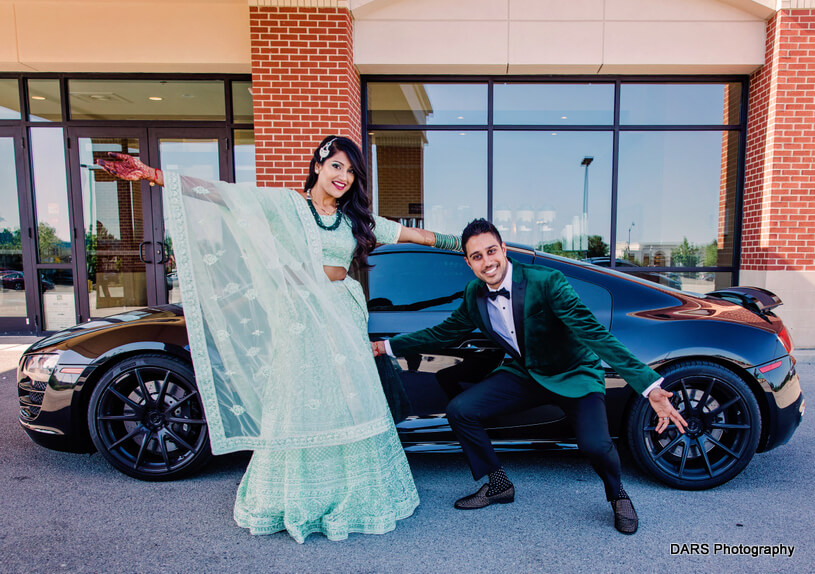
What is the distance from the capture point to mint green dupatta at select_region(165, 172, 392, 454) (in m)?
2.23

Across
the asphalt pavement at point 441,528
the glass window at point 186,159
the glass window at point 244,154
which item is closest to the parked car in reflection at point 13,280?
the glass window at point 186,159

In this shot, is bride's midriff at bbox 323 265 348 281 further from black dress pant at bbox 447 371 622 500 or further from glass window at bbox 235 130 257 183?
glass window at bbox 235 130 257 183

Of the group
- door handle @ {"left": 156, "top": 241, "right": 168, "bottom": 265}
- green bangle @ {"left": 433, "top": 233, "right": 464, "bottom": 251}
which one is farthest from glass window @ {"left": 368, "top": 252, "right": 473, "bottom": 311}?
door handle @ {"left": 156, "top": 241, "right": 168, "bottom": 265}

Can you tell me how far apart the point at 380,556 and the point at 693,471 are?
1.82 m

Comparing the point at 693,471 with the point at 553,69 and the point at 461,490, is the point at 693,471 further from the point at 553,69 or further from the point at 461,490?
the point at 553,69

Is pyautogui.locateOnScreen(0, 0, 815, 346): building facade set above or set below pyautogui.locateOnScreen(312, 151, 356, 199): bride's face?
above

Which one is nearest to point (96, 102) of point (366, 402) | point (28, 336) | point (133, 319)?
point (28, 336)

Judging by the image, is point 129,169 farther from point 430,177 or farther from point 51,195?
point 51,195

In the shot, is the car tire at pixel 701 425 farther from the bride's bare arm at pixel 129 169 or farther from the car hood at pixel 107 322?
the car hood at pixel 107 322

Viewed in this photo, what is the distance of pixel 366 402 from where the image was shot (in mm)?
2350

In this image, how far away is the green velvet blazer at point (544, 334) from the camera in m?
2.32

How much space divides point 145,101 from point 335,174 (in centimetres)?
597

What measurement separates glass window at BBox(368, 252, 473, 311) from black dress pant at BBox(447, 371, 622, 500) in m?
0.54

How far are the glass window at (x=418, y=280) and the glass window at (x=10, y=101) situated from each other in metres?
6.95
